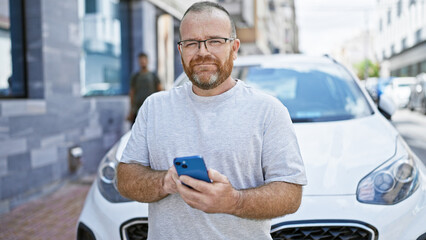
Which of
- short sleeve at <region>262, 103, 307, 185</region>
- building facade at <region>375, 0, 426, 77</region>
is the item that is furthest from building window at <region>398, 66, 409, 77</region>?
short sleeve at <region>262, 103, 307, 185</region>

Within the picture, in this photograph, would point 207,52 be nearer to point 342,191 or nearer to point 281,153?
point 281,153

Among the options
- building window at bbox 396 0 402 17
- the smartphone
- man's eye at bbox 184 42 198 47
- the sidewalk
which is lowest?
the sidewalk

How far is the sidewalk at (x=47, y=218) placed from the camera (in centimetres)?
433

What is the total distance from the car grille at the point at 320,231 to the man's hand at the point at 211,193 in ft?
3.26

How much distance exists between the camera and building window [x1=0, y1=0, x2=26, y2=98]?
221 inches

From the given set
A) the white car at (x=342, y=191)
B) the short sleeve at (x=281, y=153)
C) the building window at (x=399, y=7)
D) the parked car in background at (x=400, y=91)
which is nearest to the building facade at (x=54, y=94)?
the white car at (x=342, y=191)

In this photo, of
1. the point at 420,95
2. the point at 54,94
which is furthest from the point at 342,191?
the point at 420,95

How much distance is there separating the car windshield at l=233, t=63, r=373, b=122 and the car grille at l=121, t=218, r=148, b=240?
1.37 meters

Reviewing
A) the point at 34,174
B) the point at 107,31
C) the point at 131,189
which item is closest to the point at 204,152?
the point at 131,189

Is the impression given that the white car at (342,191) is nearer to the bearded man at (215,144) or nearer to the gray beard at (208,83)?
the bearded man at (215,144)

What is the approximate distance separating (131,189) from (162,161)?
0.48 feet

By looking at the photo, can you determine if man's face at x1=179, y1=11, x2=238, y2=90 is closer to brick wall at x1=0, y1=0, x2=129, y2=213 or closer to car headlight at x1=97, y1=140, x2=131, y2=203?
car headlight at x1=97, y1=140, x2=131, y2=203

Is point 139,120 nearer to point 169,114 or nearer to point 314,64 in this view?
point 169,114

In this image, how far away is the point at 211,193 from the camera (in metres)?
1.33
